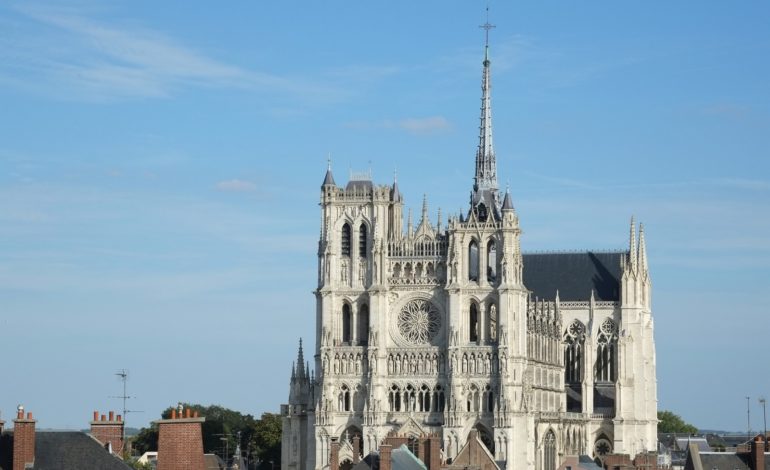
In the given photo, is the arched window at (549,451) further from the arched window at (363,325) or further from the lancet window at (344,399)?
the arched window at (363,325)

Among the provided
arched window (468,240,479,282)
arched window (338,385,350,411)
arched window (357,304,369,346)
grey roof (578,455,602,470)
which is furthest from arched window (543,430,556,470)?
arched window (357,304,369,346)

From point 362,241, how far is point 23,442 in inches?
3712

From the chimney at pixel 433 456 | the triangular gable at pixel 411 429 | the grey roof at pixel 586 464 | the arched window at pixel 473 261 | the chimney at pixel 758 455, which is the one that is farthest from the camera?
the arched window at pixel 473 261

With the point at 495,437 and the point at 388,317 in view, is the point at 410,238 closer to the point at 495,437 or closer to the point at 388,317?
the point at 388,317

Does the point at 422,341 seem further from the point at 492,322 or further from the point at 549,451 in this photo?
the point at 549,451

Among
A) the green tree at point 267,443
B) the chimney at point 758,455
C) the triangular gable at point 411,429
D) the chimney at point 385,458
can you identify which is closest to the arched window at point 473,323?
the triangular gable at point 411,429

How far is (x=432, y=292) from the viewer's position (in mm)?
147500

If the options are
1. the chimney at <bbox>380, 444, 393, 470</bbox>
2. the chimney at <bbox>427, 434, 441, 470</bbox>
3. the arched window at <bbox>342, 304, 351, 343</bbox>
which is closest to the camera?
the chimney at <bbox>380, 444, 393, 470</bbox>

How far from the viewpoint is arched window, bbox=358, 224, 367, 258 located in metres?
149

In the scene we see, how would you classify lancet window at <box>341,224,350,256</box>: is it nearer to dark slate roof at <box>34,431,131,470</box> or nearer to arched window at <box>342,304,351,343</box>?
arched window at <box>342,304,351,343</box>

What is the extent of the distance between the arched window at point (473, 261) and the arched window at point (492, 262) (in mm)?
858

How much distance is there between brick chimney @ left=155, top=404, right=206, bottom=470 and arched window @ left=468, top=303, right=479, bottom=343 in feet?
304

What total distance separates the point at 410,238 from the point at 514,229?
309 inches

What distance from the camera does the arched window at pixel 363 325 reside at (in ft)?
487
